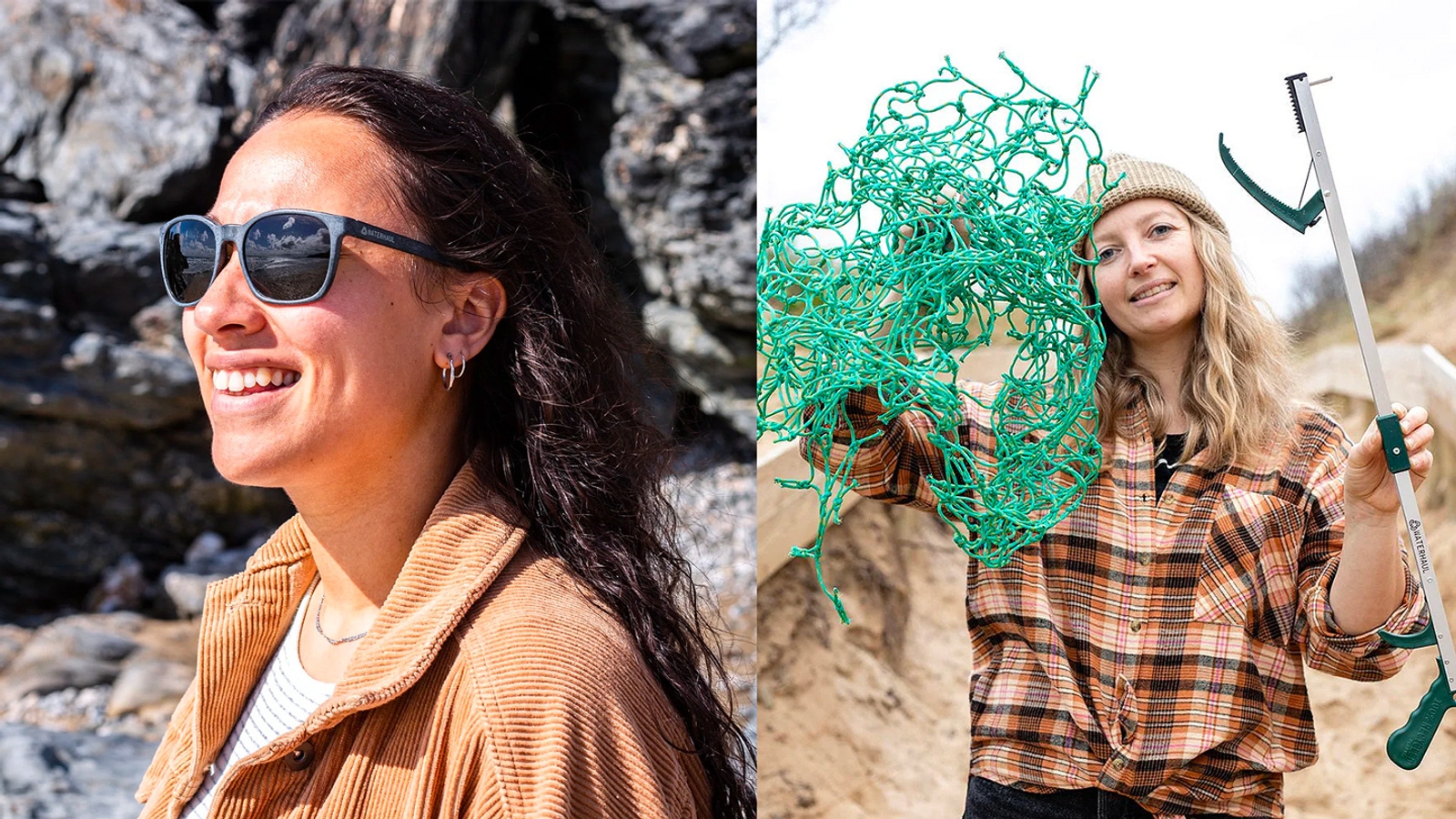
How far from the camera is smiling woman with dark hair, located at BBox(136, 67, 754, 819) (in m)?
1.13

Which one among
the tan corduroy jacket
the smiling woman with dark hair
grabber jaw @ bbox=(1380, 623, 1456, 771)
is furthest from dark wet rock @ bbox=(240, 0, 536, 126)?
grabber jaw @ bbox=(1380, 623, 1456, 771)

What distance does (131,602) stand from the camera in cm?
594

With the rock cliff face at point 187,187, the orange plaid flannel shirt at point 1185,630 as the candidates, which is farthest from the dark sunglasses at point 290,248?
the rock cliff face at point 187,187

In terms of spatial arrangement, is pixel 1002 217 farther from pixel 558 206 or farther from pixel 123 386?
pixel 123 386

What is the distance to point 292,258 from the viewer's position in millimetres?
1252

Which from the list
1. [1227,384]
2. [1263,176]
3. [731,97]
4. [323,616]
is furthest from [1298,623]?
[731,97]

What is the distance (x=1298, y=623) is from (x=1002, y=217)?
0.69 metres

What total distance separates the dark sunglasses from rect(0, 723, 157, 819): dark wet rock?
347 centimetres

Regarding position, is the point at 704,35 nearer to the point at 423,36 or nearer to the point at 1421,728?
the point at 423,36

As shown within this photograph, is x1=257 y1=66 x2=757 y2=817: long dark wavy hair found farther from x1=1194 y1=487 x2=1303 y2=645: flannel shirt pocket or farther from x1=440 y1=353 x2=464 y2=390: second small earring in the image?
x1=1194 y1=487 x2=1303 y2=645: flannel shirt pocket

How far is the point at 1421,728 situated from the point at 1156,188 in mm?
822

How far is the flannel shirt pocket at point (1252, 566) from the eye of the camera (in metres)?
1.65

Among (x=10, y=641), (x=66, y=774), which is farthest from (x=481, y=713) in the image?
(x=10, y=641)

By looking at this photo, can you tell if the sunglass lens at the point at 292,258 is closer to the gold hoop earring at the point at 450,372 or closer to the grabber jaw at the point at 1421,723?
the gold hoop earring at the point at 450,372
